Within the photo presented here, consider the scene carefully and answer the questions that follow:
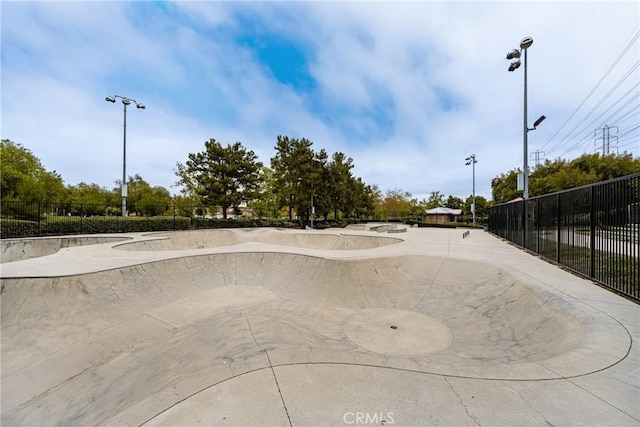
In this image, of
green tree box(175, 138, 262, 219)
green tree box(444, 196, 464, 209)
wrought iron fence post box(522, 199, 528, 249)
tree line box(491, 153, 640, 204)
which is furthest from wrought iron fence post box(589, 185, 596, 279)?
green tree box(444, 196, 464, 209)

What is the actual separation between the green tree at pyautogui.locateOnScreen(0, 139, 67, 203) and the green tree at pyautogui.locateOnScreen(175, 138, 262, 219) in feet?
49.8

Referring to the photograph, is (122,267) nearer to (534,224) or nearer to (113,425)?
(113,425)

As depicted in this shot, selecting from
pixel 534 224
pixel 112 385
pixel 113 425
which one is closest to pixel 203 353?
pixel 112 385

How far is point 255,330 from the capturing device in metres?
4.28

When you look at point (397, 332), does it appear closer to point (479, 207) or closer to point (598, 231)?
point (598, 231)

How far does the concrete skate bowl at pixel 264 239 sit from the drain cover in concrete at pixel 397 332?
7.28 m

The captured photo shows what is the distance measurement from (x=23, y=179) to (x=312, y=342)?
3821 centimetres

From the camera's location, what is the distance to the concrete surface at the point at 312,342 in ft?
6.80

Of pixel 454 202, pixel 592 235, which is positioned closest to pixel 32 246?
pixel 592 235

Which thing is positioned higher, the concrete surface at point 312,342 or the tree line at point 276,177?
the tree line at point 276,177

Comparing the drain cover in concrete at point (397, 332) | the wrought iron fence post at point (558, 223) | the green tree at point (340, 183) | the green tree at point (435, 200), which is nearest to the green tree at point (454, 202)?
the green tree at point (435, 200)

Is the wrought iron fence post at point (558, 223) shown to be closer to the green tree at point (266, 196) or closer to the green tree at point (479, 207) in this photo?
the green tree at point (266, 196)

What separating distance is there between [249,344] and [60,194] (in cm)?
4373

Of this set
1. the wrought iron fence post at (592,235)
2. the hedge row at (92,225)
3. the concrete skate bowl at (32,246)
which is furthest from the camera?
the hedge row at (92,225)
